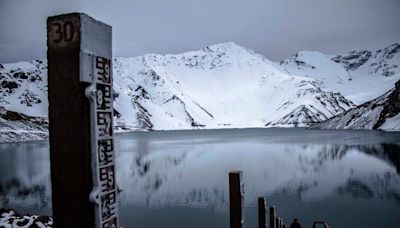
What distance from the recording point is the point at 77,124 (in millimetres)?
5473

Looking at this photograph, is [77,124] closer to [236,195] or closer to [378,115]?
[236,195]

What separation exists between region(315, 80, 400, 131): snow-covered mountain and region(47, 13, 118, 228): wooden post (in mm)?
158548

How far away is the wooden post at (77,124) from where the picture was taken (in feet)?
17.9

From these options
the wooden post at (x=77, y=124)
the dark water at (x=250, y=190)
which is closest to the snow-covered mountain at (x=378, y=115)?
the dark water at (x=250, y=190)

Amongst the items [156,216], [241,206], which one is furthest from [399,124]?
[241,206]

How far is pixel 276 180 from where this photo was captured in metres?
45.1

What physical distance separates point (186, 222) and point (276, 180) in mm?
20865

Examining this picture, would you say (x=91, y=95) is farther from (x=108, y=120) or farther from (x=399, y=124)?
(x=399, y=124)

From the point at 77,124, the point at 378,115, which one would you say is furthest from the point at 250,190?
the point at 378,115

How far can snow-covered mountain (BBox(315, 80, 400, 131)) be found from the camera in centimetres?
14675

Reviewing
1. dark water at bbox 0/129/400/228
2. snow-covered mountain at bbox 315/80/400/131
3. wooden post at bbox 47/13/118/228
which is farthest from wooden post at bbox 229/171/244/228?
snow-covered mountain at bbox 315/80/400/131

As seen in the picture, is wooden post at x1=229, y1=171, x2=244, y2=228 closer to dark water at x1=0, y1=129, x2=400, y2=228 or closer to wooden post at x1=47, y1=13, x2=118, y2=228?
wooden post at x1=47, y1=13, x2=118, y2=228

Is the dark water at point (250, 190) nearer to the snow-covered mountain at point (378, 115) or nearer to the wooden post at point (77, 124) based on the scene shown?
the wooden post at point (77, 124)

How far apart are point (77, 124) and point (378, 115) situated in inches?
6901
